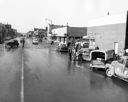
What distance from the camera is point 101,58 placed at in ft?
53.5

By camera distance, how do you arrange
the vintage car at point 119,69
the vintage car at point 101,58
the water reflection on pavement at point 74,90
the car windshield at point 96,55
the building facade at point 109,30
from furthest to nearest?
the building facade at point 109,30 < the car windshield at point 96,55 < the vintage car at point 101,58 < the vintage car at point 119,69 < the water reflection on pavement at point 74,90

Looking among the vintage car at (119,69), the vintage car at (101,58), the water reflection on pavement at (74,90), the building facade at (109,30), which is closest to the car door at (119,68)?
the vintage car at (119,69)

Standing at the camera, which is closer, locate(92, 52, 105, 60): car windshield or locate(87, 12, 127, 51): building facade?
locate(92, 52, 105, 60): car windshield

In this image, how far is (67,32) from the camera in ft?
186

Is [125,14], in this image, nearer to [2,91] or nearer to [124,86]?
[124,86]

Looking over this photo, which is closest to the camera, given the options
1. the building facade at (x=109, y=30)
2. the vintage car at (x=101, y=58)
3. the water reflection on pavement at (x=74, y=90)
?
the water reflection on pavement at (x=74, y=90)

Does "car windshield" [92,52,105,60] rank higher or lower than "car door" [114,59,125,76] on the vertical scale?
higher

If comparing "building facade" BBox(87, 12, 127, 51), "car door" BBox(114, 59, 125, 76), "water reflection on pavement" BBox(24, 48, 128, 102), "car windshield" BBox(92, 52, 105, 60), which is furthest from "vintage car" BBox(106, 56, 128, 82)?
"building facade" BBox(87, 12, 127, 51)

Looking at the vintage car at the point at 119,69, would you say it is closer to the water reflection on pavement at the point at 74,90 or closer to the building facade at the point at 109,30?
the water reflection on pavement at the point at 74,90

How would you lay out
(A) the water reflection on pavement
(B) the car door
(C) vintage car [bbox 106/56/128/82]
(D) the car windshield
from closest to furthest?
(A) the water reflection on pavement
(C) vintage car [bbox 106/56/128/82]
(B) the car door
(D) the car windshield

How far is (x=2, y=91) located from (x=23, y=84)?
1578mm

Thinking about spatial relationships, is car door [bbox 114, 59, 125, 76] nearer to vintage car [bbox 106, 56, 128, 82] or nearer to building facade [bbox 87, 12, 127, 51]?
vintage car [bbox 106, 56, 128, 82]

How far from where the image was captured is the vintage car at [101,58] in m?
15.5

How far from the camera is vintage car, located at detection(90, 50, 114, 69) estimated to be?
1554 centimetres
